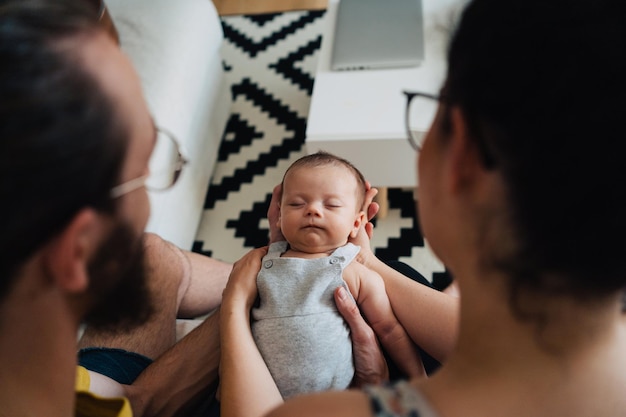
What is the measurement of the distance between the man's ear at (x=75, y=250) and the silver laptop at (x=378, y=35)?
56.8 inches

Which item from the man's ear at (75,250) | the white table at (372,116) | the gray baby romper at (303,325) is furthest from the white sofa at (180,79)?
the man's ear at (75,250)

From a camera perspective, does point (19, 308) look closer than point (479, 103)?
No

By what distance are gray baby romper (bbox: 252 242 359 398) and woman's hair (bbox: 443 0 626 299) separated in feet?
2.12

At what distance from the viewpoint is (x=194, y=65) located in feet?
6.37

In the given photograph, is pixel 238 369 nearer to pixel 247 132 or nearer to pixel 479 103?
pixel 479 103

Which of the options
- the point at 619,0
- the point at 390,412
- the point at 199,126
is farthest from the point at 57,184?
the point at 199,126

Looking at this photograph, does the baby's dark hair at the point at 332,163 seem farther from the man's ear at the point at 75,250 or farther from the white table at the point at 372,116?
the man's ear at the point at 75,250

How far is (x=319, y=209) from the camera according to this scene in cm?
121

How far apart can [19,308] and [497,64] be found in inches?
22.6

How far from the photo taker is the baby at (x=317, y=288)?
1.06m

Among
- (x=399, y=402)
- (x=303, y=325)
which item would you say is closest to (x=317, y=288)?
(x=303, y=325)

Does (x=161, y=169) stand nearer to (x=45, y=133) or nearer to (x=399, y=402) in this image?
(x=45, y=133)

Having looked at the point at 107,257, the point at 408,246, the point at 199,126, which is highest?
the point at 107,257

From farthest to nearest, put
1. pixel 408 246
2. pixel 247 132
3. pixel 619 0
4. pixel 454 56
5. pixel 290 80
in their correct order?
pixel 290 80
pixel 247 132
pixel 408 246
pixel 454 56
pixel 619 0
